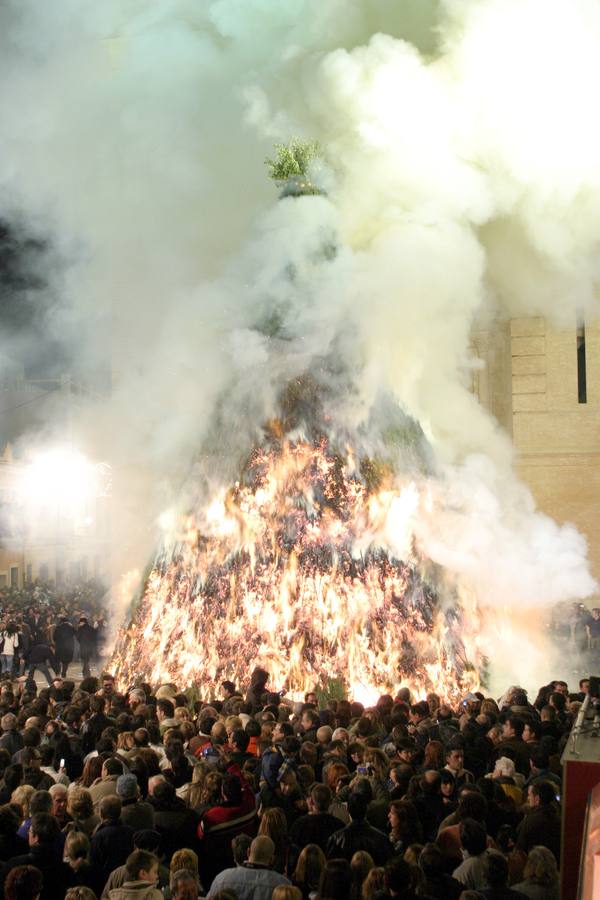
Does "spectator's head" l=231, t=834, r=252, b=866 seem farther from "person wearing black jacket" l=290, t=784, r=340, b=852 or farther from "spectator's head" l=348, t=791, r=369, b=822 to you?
"spectator's head" l=348, t=791, r=369, b=822

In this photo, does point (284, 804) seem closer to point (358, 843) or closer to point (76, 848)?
point (358, 843)

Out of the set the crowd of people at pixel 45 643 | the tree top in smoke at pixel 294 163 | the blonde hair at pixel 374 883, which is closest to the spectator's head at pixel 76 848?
the blonde hair at pixel 374 883

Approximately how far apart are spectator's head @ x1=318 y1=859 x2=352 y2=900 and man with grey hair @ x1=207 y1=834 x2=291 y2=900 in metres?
0.24

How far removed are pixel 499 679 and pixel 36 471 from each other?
25.0 metres

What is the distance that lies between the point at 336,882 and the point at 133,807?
1.58 metres

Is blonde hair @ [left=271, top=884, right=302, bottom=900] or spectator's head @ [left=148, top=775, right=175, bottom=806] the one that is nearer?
blonde hair @ [left=271, top=884, right=302, bottom=900]

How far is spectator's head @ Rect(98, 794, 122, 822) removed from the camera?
18.3ft

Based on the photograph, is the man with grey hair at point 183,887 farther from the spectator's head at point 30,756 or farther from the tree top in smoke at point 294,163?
the tree top in smoke at point 294,163

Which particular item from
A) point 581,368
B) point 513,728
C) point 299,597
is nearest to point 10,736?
point 513,728

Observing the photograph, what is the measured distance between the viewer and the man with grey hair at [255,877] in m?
4.92

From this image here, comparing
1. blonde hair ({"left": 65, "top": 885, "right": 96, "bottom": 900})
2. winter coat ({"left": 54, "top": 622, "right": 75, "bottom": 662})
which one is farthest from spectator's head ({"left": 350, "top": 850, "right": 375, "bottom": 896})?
winter coat ({"left": 54, "top": 622, "right": 75, "bottom": 662})

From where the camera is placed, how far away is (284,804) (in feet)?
20.5

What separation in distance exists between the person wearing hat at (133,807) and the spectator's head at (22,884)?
1.04m

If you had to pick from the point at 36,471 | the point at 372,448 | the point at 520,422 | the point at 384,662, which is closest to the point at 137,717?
the point at 384,662
